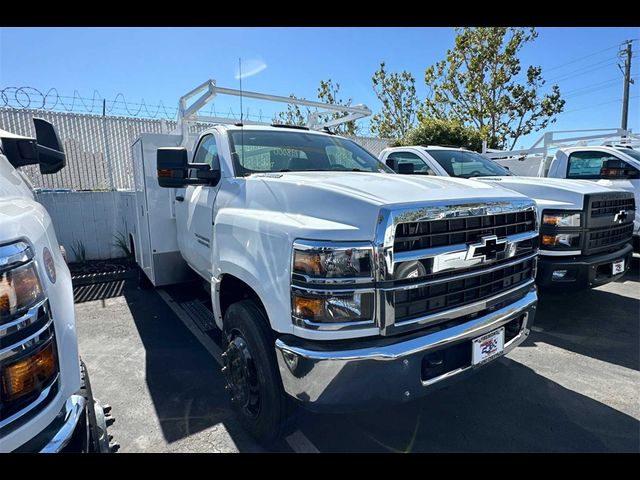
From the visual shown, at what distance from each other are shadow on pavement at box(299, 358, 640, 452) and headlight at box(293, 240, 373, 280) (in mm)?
1212

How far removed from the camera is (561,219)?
4379 millimetres

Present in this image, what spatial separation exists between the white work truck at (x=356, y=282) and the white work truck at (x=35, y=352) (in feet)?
3.17

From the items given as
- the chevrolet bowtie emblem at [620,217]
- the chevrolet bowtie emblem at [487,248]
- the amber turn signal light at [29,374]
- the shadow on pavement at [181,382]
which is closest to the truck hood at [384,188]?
the chevrolet bowtie emblem at [487,248]

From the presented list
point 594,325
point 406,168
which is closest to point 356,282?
point 594,325

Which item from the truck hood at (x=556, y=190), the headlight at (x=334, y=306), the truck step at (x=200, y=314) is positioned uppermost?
Result: the truck hood at (x=556, y=190)

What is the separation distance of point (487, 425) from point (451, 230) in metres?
1.56

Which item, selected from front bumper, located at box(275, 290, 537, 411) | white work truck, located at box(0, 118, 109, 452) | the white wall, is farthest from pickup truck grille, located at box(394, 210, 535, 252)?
the white wall

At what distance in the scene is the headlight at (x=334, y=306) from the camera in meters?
1.94

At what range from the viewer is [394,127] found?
76.7 ft

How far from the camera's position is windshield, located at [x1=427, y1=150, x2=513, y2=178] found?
6082mm

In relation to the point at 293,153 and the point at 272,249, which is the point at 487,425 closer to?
the point at 272,249

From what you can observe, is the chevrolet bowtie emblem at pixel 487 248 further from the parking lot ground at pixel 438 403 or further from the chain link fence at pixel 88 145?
the chain link fence at pixel 88 145

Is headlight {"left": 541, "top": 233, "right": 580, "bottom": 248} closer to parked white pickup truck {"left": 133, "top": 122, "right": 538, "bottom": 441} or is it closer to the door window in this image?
parked white pickup truck {"left": 133, "top": 122, "right": 538, "bottom": 441}
